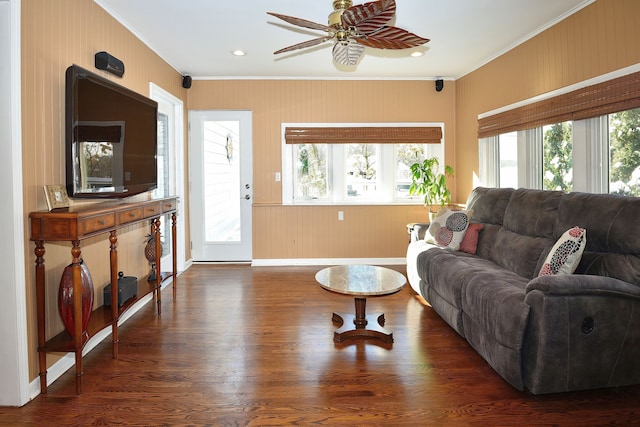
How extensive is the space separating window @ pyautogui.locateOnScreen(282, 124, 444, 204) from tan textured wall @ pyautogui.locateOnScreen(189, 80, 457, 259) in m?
0.17

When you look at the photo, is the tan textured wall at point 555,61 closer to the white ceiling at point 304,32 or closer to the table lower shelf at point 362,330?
the white ceiling at point 304,32

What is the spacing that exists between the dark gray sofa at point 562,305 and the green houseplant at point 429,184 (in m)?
2.13

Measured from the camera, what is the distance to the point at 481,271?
2.89 metres

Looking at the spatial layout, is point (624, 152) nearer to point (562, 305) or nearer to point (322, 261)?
point (562, 305)

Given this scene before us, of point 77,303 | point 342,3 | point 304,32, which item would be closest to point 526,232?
point 342,3

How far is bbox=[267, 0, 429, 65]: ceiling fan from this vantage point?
2.17m

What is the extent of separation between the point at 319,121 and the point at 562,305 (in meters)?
3.98

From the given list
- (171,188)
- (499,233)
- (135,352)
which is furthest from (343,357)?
(171,188)

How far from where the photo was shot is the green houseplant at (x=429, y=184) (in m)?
5.18

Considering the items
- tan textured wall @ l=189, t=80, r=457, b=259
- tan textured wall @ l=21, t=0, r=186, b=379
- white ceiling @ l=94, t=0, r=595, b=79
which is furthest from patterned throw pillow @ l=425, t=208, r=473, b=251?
tan textured wall @ l=21, t=0, r=186, b=379

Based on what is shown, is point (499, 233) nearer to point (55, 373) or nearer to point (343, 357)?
point (343, 357)

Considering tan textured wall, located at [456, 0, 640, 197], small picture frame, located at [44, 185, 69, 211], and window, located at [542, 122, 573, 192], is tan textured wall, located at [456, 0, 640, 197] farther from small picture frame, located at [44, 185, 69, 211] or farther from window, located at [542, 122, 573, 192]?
small picture frame, located at [44, 185, 69, 211]

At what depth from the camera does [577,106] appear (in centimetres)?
327

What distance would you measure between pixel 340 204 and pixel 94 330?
140 inches
